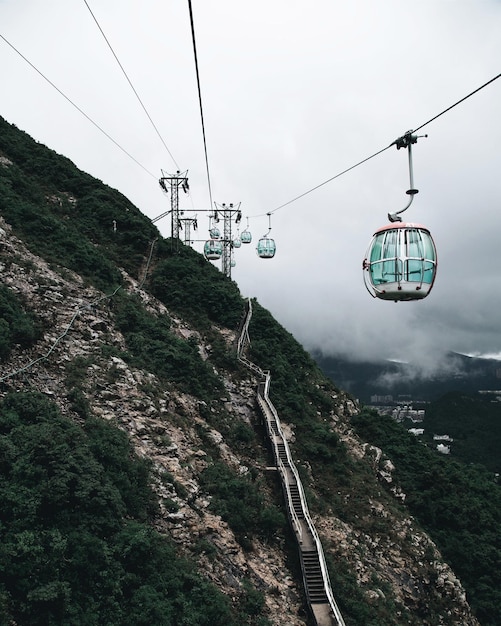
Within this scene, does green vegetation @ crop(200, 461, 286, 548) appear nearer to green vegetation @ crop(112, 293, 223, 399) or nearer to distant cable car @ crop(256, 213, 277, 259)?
green vegetation @ crop(112, 293, 223, 399)

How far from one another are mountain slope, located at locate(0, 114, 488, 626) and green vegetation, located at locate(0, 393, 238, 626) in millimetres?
43

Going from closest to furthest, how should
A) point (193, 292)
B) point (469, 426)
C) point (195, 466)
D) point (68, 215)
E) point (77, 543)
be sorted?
point (77, 543) < point (195, 466) < point (193, 292) < point (68, 215) < point (469, 426)

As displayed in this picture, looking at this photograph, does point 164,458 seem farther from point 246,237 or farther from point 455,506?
point 246,237

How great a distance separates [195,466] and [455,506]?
688 inches

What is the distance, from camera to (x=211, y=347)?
2727cm

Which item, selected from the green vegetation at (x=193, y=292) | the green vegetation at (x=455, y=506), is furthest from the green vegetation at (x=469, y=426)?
the green vegetation at (x=193, y=292)

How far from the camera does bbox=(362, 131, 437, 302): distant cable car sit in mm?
9102

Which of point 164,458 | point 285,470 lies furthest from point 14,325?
point 285,470

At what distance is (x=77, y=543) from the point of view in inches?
396

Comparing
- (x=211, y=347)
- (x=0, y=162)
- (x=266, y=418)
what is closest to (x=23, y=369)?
(x=266, y=418)

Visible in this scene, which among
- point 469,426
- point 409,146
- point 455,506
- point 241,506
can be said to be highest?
point 409,146

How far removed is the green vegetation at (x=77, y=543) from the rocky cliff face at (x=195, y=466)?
56.8 inches

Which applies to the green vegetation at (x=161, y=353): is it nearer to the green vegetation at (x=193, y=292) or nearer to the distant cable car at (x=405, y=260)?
the green vegetation at (x=193, y=292)

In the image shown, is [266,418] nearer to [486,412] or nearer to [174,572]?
[174,572]
